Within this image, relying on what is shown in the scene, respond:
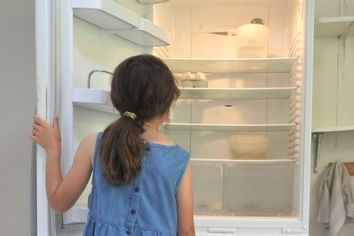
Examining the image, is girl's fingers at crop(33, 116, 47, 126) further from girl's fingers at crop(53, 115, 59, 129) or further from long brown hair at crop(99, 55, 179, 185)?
long brown hair at crop(99, 55, 179, 185)

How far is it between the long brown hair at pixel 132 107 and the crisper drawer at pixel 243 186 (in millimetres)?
921

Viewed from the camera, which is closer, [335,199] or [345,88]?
[335,199]

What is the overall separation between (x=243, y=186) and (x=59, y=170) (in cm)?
107

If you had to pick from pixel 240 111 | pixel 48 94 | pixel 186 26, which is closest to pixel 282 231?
pixel 240 111

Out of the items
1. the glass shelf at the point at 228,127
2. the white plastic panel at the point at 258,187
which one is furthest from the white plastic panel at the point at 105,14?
the white plastic panel at the point at 258,187

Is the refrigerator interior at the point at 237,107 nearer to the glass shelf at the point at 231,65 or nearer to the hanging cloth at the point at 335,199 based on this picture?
the glass shelf at the point at 231,65

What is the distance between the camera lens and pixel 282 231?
1.56 m

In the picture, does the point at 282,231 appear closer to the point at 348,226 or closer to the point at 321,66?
the point at 348,226

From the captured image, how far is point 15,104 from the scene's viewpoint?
48.8 inches

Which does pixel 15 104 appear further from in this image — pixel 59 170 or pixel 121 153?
pixel 121 153

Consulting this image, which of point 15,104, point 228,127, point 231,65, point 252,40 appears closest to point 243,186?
point 228,127

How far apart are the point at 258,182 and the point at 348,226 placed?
2.41 feet

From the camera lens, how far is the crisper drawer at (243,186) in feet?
6.06

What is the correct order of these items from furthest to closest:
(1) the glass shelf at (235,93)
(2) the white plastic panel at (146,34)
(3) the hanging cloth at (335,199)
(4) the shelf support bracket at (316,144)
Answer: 1. (4) the shelf support bracket at (316,144)
2. (3) the hanging cloth at (335,199)
3. (1) the glass shelf at (235,93)
4. (2) the white plastic panel at (146,34)
